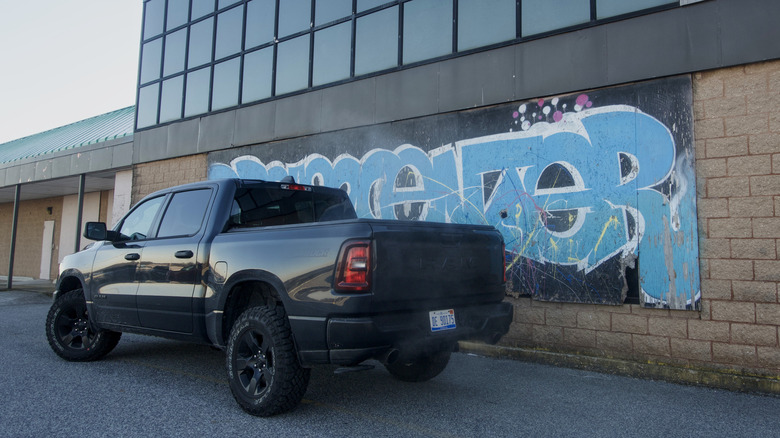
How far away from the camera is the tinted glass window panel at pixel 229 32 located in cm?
1124

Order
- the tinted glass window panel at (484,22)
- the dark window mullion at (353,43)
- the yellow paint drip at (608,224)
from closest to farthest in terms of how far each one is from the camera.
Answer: the yellow paint drip at (608,224), the tinted glass window panel at (484,22), the dark window mullion at (353,43)

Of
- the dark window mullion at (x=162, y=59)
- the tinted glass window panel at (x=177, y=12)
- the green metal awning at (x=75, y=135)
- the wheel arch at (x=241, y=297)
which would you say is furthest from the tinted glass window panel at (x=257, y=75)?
the wheel arch at (x=241, y=297)

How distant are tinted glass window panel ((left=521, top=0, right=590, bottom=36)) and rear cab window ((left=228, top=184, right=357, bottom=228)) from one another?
148 inches

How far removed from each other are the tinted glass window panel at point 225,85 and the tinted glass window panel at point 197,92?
0.26 metres

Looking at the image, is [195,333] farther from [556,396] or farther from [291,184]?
[556,396]

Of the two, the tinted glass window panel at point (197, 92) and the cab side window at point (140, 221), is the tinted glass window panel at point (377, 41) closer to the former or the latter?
the tinted glass window panel at point (197, 92)

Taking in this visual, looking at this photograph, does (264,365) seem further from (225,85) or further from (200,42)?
(200,42)

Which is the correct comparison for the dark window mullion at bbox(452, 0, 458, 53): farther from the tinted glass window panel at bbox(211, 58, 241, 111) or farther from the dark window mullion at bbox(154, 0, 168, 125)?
the dark window mullion at bbox(154, 0, 168, 125)

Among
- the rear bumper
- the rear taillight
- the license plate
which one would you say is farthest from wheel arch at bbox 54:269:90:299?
the license plate

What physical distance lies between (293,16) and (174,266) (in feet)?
23.2

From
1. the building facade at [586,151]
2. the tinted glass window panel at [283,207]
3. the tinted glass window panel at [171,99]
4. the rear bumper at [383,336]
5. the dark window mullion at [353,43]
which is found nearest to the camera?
the rear bumper at [383,336]

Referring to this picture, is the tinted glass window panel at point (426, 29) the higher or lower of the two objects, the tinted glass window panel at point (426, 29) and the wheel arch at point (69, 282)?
the higher

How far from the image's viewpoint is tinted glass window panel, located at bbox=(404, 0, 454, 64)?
7996 mm

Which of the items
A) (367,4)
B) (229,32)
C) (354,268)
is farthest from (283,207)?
(229,32)
